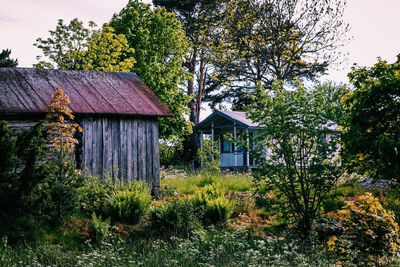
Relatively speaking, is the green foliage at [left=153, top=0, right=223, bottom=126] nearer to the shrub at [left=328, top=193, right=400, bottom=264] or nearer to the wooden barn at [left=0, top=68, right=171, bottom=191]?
the wooden barn at [left=0, top=68, right=171, bottom=191]

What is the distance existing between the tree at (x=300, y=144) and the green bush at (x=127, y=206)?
2.98 m

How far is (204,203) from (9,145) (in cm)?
488

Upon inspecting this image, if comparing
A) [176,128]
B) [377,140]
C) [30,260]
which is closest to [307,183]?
[377,140]

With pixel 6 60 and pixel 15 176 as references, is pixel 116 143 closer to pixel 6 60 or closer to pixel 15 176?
pixel 15 176

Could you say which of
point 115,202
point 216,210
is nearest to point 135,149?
point 115,202

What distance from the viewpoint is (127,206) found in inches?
524

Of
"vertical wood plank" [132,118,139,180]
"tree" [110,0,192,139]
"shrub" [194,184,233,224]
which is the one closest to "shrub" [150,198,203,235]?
"shrub" [194,184,233,224]

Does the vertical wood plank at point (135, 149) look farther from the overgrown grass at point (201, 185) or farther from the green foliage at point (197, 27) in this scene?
the green foliage at point (197, 27)

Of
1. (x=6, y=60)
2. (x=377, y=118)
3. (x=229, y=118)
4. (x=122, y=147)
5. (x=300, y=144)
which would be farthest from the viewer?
(x=229, y=118)

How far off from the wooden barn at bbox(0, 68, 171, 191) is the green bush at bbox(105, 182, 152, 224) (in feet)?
9.15

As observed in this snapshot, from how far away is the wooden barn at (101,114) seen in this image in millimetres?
16145

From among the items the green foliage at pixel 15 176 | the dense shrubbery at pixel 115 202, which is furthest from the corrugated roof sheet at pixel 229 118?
the green foliage at pixel 15 176

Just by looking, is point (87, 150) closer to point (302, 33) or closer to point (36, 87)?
point (36, 87)

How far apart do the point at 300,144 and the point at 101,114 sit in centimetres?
704
